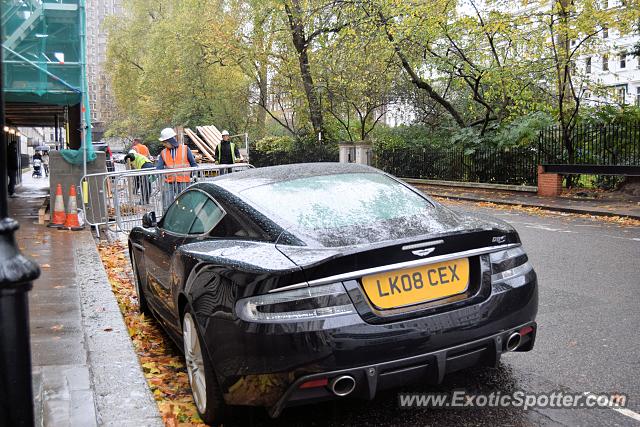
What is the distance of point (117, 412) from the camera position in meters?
3.74

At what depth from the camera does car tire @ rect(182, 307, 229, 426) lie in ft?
11.5

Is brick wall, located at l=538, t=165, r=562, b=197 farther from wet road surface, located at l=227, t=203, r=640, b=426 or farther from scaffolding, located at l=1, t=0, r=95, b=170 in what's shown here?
scaffolding, located at l=1, t=0, r=95, b=170

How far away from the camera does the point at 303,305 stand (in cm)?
312

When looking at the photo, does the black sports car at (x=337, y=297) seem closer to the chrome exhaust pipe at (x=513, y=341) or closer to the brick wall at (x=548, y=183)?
the chrome exhaust pipe at (x=513, y=341)

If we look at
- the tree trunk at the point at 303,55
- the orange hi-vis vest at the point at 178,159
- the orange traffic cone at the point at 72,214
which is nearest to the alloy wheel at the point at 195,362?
the orange hi-vis vest at the point at 178,159

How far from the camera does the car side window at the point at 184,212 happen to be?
466 centimetres

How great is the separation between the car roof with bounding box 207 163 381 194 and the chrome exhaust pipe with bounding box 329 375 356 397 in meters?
1.63

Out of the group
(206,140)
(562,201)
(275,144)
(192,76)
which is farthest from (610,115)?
(192,76)

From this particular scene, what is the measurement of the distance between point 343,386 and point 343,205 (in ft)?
4.27

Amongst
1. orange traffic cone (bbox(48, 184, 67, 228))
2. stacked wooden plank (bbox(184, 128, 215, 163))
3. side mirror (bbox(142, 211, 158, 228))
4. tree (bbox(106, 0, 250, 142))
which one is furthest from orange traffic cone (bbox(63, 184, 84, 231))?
tree (bbox(106, 0, 250, 142))

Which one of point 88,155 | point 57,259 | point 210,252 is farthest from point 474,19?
point 210,252

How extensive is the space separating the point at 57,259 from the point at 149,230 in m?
3.93

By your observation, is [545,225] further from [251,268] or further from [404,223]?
[251,268]

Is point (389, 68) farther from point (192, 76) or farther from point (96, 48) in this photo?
point (96, 48)
